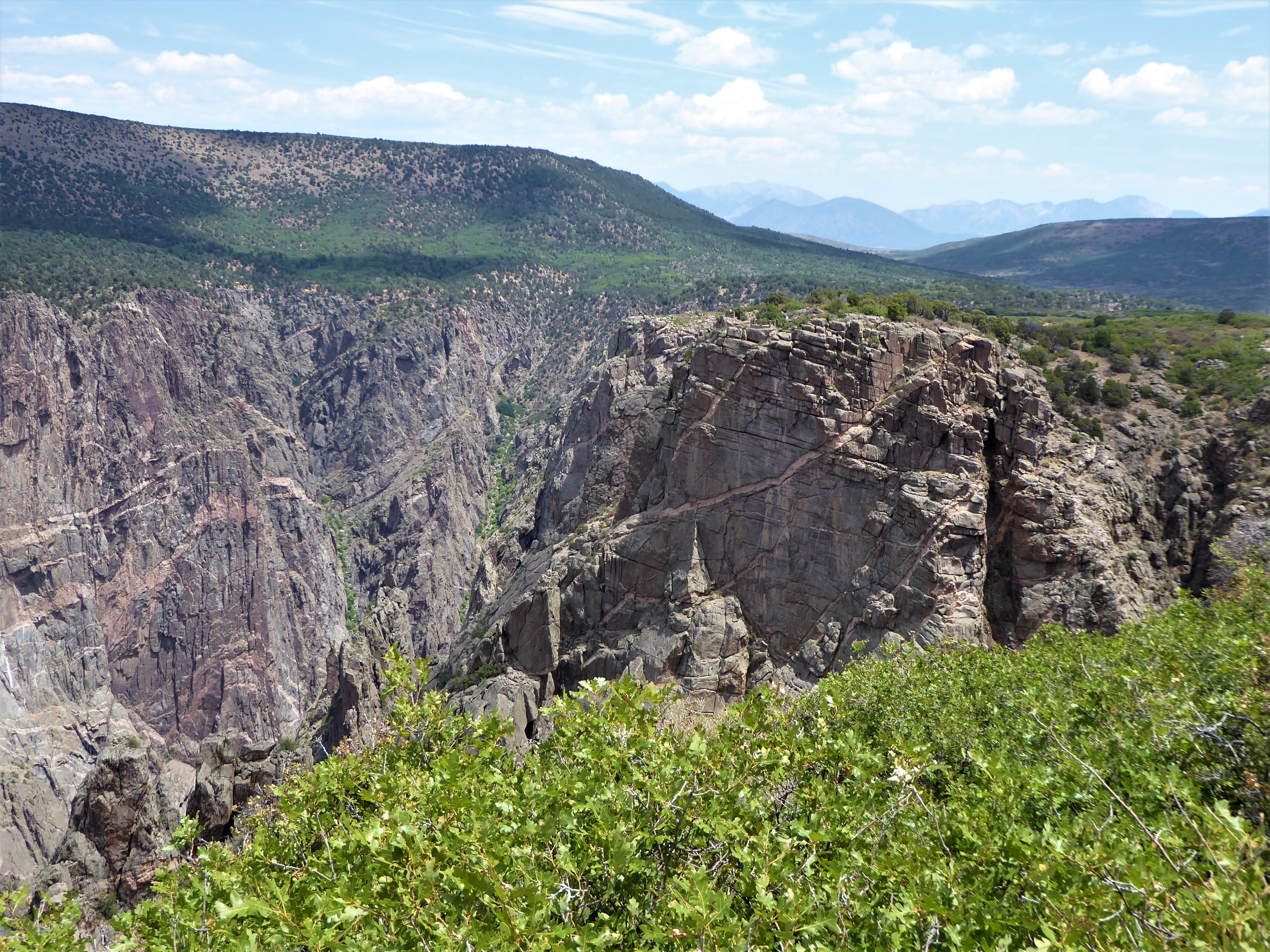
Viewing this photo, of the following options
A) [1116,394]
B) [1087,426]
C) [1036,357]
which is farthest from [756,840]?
[1116,394]

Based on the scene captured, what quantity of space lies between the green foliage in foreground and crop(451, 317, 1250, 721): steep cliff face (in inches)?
936

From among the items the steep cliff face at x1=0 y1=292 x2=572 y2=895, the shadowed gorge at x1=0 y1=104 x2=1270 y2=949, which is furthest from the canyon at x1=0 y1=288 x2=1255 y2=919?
the steep cliff face at x1=0 y1=292 x2=572 y2=895

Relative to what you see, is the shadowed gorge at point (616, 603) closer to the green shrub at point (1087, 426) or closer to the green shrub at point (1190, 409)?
the green shrub at point (1190, 409)

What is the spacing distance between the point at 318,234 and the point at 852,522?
16353 cm

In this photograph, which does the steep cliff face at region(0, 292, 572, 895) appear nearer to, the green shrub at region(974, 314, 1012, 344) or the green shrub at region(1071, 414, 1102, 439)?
the green shrub at region(974, 314, 1012, 344)

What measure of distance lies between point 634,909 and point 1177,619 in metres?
21.9

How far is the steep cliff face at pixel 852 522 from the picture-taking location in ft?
129

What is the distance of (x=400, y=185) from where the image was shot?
192 m

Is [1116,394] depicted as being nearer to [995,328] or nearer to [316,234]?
[995,328]

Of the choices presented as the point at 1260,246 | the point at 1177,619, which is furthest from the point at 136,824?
the point at 1260,246

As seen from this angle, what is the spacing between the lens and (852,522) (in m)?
41.1

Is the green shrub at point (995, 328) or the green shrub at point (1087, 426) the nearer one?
the green shrub at point (1087, 426)

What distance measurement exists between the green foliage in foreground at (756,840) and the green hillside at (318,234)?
99.9 metres

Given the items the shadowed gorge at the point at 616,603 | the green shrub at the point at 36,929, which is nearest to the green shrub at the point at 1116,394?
the shadowed gorge at the point at 616,603
